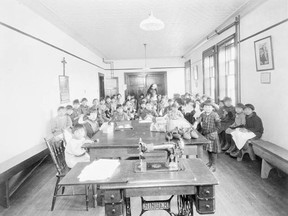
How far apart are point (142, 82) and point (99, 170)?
13.5 m

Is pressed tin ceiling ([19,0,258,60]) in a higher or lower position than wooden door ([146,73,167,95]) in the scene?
higher

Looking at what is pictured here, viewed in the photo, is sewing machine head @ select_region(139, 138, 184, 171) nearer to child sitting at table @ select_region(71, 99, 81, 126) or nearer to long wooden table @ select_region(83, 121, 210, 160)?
long wooden table @ select_region(83, 121, 210, 160)

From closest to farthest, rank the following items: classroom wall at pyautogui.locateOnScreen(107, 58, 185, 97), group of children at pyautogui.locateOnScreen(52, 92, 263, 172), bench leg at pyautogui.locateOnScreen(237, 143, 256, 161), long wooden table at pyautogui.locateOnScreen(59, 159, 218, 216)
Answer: long wooden table at pyautogui.locateOnScreen(59, 159, 218, 216), group of children at pyautogui.locateOnScreen(52, 92, 263, 172), bench leg at pyautogui.locateOnScreen(237, 143, 256, 161), classroom wall at pyautogui.locateOnScreen(107, 58, 185, 97)

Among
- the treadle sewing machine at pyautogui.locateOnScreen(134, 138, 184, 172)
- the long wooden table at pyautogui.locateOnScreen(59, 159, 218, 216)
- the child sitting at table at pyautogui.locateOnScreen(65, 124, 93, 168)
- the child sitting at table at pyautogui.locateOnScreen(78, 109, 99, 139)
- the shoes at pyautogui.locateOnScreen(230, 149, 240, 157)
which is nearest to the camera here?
the long wooden table at pyautogui.locateOnScreen(59, 159, 218, 216)

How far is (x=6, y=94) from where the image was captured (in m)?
4.35

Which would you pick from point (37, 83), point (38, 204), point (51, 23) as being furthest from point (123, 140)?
point (51, 23)

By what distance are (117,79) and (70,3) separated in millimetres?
10308

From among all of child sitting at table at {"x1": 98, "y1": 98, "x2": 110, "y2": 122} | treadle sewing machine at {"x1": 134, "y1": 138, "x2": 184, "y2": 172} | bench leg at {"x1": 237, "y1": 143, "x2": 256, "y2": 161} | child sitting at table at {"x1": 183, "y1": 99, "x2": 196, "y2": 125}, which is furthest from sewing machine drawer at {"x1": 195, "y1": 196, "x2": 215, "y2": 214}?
child sitting at table at {"x1": 98, "y1": 98, "x2": 110, "y2": 122}

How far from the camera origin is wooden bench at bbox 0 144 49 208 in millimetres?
3629

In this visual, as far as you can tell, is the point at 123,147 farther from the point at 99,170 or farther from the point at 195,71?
the point at 195,71

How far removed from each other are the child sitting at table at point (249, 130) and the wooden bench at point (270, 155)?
19cm

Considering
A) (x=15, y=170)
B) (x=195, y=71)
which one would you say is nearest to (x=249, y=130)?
(x=15, y=170)

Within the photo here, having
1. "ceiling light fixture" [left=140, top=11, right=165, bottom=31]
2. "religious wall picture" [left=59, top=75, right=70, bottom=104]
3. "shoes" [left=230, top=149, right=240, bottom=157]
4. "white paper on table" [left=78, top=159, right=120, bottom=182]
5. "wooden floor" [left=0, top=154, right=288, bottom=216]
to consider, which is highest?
"ceiling light fixture" [left=140, top=11, right=165, bottom=31]

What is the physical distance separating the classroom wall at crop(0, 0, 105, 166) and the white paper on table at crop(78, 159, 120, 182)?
2.49m
